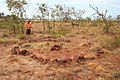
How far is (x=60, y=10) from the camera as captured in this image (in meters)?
21.8

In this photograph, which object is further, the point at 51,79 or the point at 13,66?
the point at 13,66

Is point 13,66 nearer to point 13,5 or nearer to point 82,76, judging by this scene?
point 82,76

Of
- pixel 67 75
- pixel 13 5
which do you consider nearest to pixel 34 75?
pixel 67 75

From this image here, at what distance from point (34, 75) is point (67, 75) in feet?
3.38

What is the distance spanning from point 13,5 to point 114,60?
12.7m

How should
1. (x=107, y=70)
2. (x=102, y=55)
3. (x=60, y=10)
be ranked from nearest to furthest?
(x=107, y=70), (x=102, y=55), (x=60, y=10)

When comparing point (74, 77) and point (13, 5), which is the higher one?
point (13, 5)

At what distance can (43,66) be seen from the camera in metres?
5.08

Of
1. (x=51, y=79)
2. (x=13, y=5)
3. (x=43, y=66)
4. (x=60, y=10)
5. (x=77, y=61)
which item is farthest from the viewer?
(x=60, y=10)

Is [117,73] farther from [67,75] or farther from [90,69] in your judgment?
[67,75]

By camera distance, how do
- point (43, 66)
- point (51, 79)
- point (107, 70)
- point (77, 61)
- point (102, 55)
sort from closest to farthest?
point (51, 79) < point (107, 70) < point (43, 66) < point (77, 61) < point (102, 55)

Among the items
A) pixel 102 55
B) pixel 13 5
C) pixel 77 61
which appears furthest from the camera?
pixel 13 5

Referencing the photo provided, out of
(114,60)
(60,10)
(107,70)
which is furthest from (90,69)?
(60,10)

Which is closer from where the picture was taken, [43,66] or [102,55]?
[43,66]
